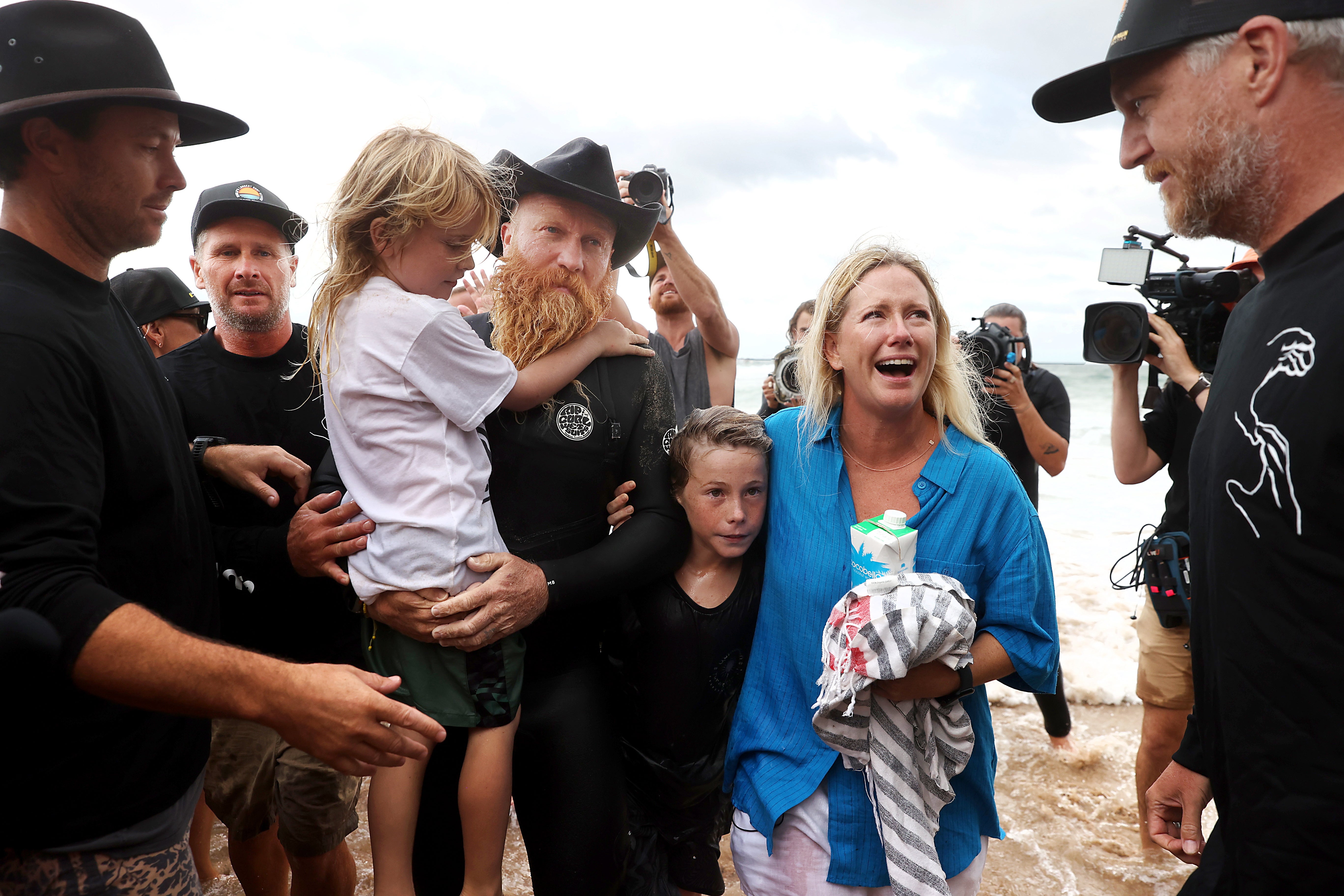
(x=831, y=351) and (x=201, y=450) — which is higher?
(x=831, y=351)

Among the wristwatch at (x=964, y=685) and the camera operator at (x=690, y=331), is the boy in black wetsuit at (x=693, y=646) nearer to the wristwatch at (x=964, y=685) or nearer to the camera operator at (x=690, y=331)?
the wristwatch at (x=964, y=685)

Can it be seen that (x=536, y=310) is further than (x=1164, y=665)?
No

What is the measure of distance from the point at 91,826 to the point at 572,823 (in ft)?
3.61

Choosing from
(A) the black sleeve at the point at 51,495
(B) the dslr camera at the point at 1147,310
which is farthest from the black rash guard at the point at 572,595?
(B) the dslr camera at the point at 1147,310

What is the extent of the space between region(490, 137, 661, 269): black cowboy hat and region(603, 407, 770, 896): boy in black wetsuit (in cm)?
72

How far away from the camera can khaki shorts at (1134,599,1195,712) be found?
11.7 ft

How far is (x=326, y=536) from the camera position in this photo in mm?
2098

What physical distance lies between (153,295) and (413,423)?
3.08m

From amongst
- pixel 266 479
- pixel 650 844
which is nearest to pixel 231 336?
pixel 266 479

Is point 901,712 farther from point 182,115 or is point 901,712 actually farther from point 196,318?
point 196,318

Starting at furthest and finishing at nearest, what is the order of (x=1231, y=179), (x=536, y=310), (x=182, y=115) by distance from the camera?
(x=536, y=310) → (x=182, y=115) → (x=1231, y=179)

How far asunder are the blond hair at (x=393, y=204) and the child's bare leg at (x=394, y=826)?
1.10 meters

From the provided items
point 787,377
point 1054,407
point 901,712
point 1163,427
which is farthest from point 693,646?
point 1054,407

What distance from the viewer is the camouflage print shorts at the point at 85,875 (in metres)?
1.55
